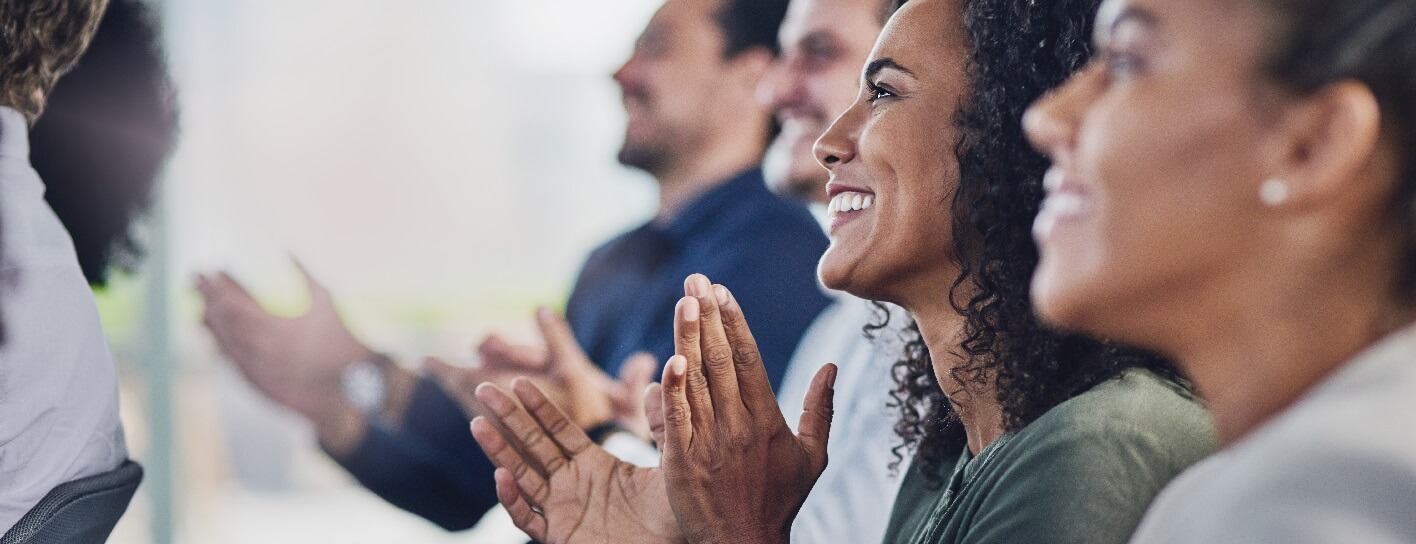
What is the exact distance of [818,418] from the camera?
1262mm

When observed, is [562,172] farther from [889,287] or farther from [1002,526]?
[1002,526]

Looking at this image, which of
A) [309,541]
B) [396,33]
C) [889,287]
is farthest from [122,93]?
[889,287]

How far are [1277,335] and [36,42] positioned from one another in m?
1.40

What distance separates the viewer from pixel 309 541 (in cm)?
298

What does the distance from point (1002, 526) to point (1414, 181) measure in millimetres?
429

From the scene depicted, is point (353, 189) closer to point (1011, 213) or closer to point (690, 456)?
point (690, 456)

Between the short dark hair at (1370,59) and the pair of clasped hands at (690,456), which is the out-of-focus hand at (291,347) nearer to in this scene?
the pair of clasped hands at (690,456)

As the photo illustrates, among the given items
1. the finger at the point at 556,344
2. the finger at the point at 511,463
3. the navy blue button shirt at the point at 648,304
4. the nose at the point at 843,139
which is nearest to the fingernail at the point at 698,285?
the nose at the point at 843,139

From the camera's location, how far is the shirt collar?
7.65 ft

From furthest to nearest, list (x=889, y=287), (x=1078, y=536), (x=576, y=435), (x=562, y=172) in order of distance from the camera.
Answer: (x=562, y=172)
(x=576, y=435)
(x=889, y=287)
(x=1078, y=536)

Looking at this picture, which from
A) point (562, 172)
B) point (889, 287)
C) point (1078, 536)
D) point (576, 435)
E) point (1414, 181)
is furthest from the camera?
point (562, 172)

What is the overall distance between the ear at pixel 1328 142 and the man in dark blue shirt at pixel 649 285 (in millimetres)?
1590

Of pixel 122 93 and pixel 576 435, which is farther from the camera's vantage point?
pixel 122 93

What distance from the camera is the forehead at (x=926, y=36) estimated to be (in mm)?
1208
